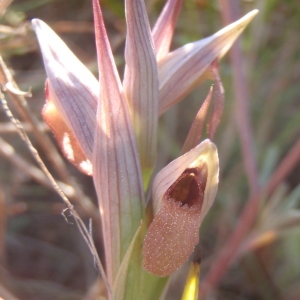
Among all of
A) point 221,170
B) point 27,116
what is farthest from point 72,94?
point 221,170

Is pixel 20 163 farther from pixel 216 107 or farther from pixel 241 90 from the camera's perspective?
pixel 216 107

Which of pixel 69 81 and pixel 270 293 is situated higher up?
pixel 69 81

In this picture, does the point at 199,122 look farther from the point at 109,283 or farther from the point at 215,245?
the point at 215,245

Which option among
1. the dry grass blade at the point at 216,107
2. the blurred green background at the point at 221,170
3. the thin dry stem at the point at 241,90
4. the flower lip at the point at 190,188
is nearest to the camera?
the flower lip at the point at 190,188

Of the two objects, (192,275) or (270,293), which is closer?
(192,275)

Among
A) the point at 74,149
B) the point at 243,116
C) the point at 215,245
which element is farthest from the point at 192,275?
the point at 215,245

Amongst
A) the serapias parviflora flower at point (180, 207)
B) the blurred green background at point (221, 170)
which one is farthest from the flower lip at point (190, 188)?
the blurred green background at point (221, 170)

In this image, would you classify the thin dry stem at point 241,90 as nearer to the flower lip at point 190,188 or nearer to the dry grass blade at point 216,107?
the dry grass blade at point 216,107
